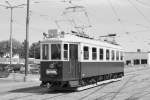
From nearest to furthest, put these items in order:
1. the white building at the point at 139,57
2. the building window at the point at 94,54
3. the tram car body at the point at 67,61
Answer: the tram car body at the point at 67,61, the building window at the point at 94,54, the white building at the point at 139,57

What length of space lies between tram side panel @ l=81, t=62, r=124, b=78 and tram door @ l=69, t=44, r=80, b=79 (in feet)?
1.53

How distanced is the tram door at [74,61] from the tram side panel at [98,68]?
0.47 m

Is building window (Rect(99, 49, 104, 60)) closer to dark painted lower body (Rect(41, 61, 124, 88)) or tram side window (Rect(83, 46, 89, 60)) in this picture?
dark painted lower body (Rect(41, 61, 124, 88))

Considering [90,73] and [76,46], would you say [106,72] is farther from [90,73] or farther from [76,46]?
[76,46]

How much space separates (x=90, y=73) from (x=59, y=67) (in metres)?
3.13

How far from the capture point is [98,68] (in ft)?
73.2

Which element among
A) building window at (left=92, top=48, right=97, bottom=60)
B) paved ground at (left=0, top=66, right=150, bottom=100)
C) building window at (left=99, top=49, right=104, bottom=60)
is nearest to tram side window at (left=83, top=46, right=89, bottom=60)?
building window at (left=92, top=48, right=97, bottom=60)

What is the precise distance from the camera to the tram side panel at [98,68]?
65.6 ft

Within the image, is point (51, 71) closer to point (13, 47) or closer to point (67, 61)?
point (67, 61)

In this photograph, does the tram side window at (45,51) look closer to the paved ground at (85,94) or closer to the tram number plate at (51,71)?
the tram number plate at (51,71)

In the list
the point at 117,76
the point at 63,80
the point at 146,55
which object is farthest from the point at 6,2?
the point at 146,55

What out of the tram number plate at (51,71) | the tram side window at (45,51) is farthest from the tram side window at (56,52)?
the tram number plate at (51,71)

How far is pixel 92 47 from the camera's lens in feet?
69.7

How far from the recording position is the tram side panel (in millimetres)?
19986
